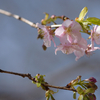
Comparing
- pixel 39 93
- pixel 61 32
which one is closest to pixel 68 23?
pixel 61 32

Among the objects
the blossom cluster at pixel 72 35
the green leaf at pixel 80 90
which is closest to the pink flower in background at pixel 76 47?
the blossom cluster at pixel 72 35

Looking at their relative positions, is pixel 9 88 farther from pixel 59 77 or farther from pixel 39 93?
pixel 59 77

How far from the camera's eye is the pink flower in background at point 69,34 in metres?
0.49

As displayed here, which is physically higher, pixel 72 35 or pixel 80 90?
pixel 72 35

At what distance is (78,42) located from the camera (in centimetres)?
50

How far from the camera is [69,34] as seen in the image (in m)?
0.54

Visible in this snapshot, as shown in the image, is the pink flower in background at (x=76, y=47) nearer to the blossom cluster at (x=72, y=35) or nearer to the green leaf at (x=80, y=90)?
the blossom cluster at (x=72, y=35)

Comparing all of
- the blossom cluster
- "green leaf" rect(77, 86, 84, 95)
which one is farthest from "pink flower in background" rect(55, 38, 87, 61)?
"green leaf" rect(77, 86, 84, 95)

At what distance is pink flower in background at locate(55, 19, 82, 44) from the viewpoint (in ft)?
1.59

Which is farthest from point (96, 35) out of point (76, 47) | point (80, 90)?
point (80, 90)

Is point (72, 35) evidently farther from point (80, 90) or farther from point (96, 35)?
point (80, 90)

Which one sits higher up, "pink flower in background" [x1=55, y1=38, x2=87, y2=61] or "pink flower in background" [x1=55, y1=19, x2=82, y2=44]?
"pink flower in background" [x1=55, y1=19, x2=82, y2=44]

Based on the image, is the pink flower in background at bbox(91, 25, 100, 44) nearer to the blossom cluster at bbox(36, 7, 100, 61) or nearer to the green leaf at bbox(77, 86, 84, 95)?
the blossom cluster at bbox(36, 7, 100, 61)

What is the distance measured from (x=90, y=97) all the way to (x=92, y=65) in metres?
1.78
